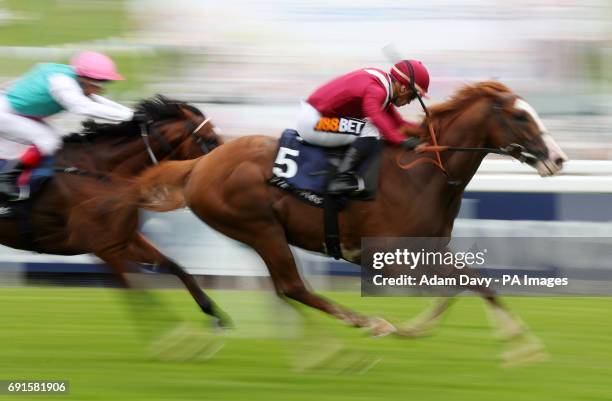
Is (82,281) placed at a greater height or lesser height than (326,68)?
lesser

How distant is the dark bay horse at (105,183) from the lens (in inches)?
274

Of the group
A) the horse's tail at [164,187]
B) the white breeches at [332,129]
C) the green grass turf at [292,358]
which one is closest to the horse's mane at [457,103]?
the white breeches at [332,129]

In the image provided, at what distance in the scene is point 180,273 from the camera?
23.3ft

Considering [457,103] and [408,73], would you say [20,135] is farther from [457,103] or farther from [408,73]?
[457,103]

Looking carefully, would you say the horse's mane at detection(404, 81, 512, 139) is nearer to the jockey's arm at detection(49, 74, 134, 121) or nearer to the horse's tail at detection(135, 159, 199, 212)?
the horse's tail at detection(135, 159, 199, 212)

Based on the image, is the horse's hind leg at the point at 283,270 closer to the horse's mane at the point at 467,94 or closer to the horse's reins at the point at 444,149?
the horse's reins at the point at 444,149

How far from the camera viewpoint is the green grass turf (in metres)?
5.73

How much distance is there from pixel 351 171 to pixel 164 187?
1164mm

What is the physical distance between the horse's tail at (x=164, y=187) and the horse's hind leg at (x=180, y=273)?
0.32m

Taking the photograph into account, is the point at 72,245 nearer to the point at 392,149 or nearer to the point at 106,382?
the point at 106,382

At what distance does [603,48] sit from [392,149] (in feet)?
14.0

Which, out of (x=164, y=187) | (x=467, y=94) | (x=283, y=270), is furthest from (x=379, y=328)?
(x=164, y=187)

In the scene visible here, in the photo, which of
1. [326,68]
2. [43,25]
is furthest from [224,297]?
[43,25]

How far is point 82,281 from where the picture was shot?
33.3 feet
